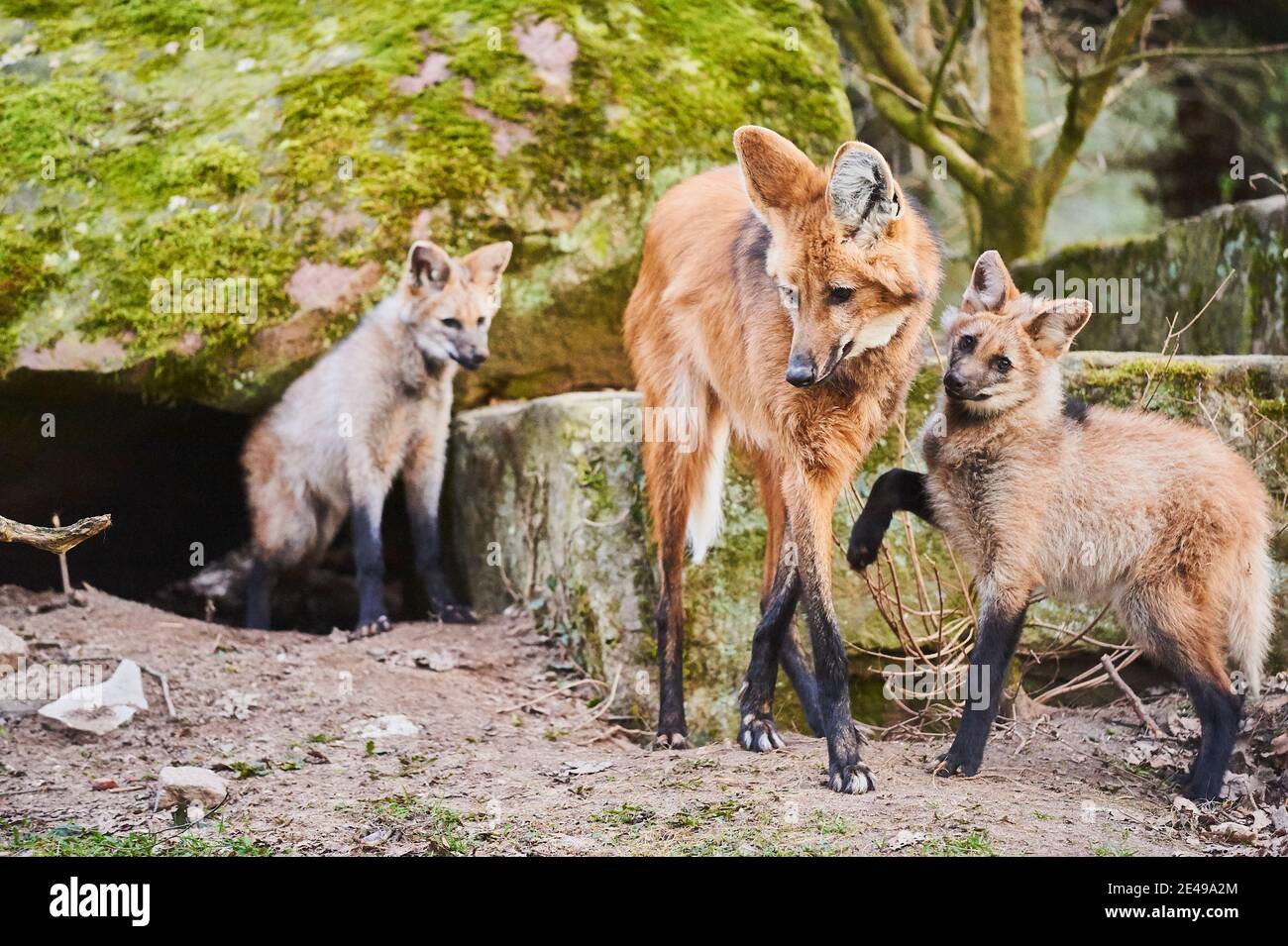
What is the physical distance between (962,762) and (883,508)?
0.81 meters

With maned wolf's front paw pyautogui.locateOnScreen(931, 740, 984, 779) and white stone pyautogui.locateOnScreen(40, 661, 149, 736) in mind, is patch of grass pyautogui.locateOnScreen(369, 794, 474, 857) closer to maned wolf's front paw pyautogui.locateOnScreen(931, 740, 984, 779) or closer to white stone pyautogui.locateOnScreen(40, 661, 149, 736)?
white stone pyautogui.locateOnScreen(40, 661, 149, 736)

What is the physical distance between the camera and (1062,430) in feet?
13.0

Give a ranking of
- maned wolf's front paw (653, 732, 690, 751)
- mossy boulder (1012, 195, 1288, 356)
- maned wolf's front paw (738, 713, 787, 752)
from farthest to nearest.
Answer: mossy boulder (1012, 195, 1288, 356), maned wolf's front paw (653, 732, 690, 751), maned wolf's front paw (738, 713, 787, 752)

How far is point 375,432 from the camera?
5.78m

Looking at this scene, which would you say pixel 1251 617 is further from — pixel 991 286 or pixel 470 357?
pixel 470 357

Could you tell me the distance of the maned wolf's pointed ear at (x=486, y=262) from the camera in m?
5.57

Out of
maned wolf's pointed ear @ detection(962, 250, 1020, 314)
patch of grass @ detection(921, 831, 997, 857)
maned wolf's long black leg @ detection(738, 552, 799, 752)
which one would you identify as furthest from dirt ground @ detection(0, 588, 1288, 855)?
maned wolf's pointed ear @ detection(962, 250, 1020, 314)

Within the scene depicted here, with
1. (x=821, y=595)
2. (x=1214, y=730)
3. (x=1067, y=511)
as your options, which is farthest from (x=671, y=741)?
(x=1214, y=730)

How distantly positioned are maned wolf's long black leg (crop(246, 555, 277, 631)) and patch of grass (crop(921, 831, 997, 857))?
12.1ft

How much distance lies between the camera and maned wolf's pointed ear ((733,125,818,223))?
3742 mm

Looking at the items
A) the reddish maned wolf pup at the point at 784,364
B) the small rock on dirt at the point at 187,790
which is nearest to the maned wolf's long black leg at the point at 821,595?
the reddish maned wolf pup at the point at 784,364

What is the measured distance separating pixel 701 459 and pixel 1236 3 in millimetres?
6121

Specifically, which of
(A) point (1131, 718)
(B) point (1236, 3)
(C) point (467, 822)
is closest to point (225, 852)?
(C) point (467, 822)

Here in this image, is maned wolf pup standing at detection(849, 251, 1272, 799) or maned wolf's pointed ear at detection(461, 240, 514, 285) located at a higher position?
maned wolf's pointed ear at detection(461, 240, 514, 285)
